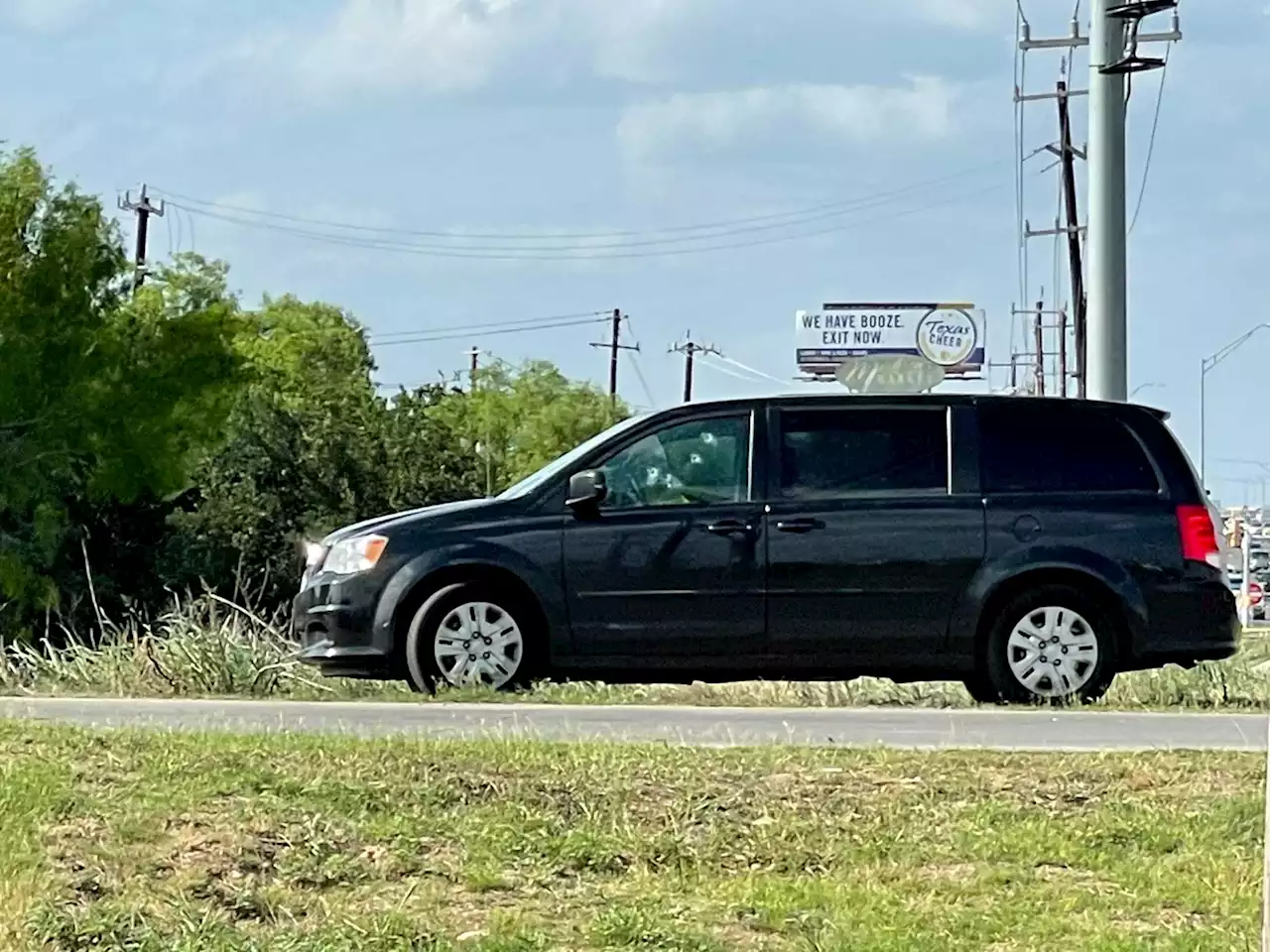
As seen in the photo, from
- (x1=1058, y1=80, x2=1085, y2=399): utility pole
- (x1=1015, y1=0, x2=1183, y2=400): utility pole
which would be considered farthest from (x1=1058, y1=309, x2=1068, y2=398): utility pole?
(x1=1015, y1=0, x2=1183, y2=400): utility pole

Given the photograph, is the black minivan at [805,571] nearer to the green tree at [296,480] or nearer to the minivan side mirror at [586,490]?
the minivan side mirror at [586,490]

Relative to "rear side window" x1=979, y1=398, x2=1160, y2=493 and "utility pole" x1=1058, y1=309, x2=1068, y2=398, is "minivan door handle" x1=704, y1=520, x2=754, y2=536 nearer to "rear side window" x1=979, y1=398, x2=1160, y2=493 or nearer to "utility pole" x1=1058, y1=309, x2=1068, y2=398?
"rear side window" x1=979, y1=398, x2=1160, y2=493

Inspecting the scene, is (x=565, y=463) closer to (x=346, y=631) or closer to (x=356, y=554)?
(x=356, y=554)

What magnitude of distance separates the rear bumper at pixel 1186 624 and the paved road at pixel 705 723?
0.72 metres

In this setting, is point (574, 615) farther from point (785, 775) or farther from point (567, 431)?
point (567, 431)

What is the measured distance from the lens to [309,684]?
42.4 feet

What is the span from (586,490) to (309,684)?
253 centimetres

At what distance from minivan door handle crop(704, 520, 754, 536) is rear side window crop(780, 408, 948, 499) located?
0.32m

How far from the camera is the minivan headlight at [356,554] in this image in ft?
38.4

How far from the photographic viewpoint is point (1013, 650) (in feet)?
37.6

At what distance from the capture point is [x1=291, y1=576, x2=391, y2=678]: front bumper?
38.3ft

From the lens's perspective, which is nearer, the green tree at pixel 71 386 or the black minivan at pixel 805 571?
the black minivan at pixel 805 571

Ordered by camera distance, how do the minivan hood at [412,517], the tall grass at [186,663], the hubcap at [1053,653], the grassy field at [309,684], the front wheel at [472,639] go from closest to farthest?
1. the hubcap at [1053,653]
2. the front wheel at [472,639]
3. the minivan hood at [412,517]
4. the grassy field at [309,684]
5. the tall grass at [186,663]

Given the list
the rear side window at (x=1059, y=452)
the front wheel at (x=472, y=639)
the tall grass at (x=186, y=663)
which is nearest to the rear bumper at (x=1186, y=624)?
the rear side window at (x=1059, y=452)
